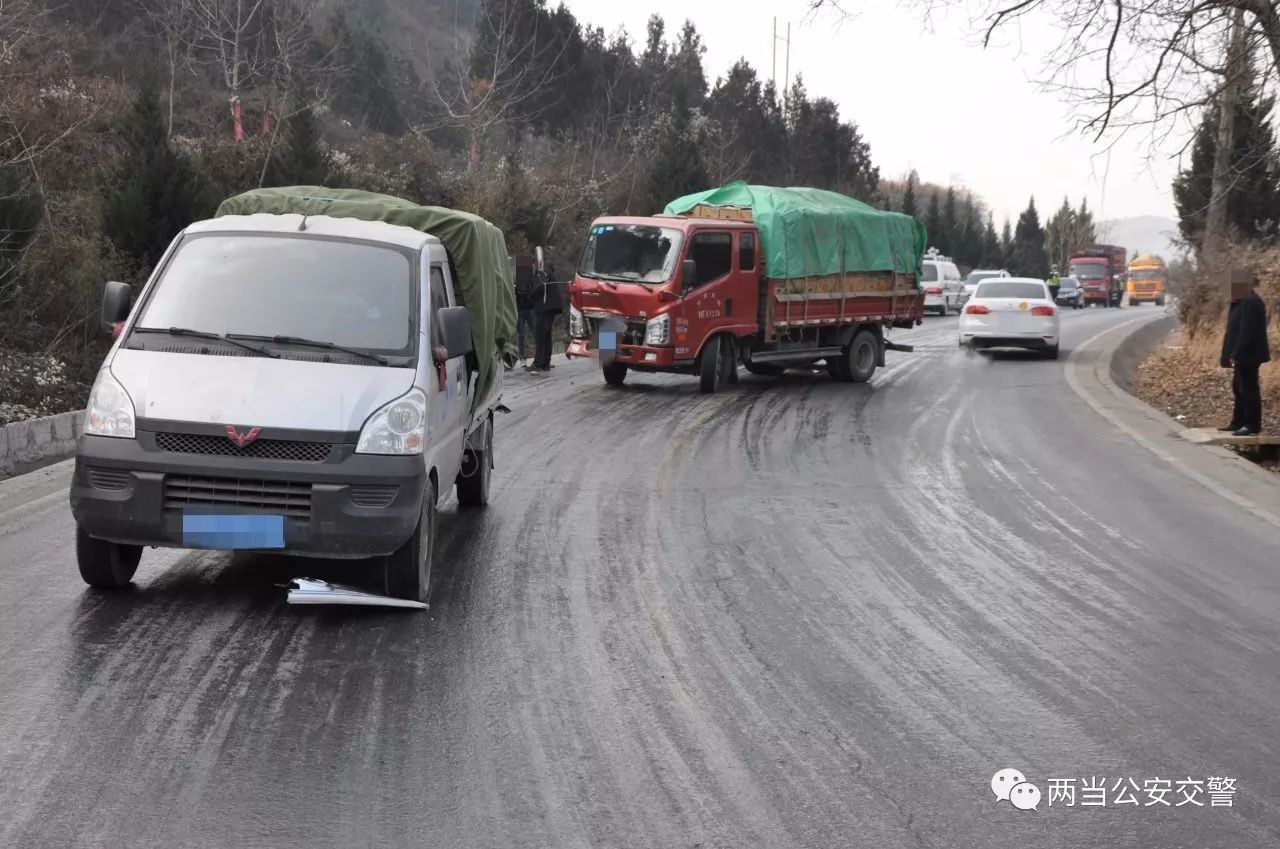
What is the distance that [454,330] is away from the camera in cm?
733

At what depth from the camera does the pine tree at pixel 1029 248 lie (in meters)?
136

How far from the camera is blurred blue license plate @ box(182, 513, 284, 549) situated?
20.6 ft

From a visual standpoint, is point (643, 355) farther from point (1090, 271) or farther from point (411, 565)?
point (1090, 271)

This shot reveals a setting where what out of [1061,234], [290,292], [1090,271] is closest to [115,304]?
[290,292]

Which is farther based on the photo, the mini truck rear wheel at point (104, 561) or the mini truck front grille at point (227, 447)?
the mini truck rear wheel at point (104, 561)

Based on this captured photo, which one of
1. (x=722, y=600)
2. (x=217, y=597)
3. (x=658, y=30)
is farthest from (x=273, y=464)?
(x=658, y=30)

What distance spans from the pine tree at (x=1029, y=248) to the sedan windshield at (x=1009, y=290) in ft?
339

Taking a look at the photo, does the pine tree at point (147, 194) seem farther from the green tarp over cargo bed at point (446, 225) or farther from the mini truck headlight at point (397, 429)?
the mini truck headlight at point (397, 429)

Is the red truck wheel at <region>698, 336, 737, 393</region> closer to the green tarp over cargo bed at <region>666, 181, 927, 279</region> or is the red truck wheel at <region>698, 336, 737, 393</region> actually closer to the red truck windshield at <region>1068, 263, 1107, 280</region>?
the green tarp over cargo bed at <region>666, 181, 927, 279</region>

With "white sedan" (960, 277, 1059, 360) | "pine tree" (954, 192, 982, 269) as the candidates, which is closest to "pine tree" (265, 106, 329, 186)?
"white sedan" (960, 277, 1059, 360)

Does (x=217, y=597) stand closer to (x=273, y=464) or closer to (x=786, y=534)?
(x=273, y=464)

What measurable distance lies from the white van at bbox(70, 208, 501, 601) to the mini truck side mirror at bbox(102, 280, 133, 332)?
0.04ft

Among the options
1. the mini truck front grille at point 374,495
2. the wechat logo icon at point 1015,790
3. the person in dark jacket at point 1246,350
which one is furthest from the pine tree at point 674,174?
the wechat logo icon at point 1015,790

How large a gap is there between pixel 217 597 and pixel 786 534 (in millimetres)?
3949
